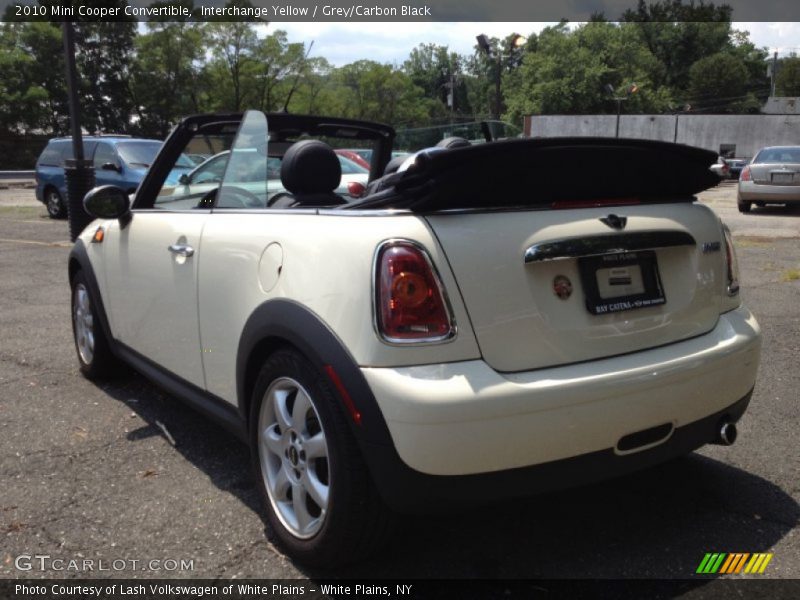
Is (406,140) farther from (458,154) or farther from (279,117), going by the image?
(458,154)

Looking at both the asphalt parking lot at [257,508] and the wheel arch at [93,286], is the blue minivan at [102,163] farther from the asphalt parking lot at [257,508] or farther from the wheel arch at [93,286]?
the asphalt parking lot at [257,508]

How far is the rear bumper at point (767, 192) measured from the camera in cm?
1580

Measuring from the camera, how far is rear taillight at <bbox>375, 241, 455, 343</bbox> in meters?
2.18

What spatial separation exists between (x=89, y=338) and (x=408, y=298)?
302cm

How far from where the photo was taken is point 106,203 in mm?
3803

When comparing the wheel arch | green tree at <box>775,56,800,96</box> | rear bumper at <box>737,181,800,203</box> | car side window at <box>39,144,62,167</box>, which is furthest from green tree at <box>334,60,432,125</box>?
green tree at <box>775,56,800,96</box>

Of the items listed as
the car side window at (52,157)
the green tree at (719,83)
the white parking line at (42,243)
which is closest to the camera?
the white parking line at (42,243)

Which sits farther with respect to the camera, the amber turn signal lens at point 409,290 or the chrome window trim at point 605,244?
the chrome window trim at point 605,244

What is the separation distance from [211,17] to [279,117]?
179ft

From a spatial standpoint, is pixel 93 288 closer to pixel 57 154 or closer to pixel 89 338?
pixel 89 338

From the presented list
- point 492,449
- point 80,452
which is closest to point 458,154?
point 492,449

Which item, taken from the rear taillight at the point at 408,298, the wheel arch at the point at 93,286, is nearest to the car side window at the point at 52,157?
the wheel arch at the point at 93,286

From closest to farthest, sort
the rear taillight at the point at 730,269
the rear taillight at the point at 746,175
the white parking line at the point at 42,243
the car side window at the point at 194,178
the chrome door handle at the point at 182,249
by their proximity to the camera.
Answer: the rear taillight at the point at 730,269 → the chrome door handle at the point at 182,249 → the car side window at the point at 194,178 → the white parking line at the point at 42,243 → the rear taillight at the point at 746,175

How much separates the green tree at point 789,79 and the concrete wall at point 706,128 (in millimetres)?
46255
